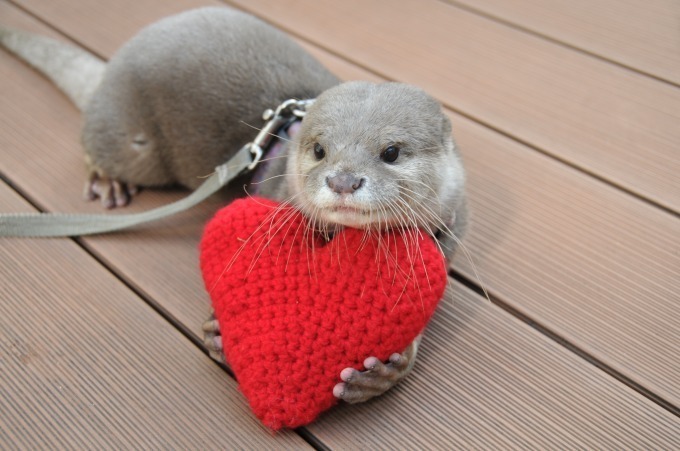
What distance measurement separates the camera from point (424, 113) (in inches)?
50.3

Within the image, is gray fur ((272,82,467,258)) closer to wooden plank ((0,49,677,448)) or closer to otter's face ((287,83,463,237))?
otter's face ((287,83,463,237))

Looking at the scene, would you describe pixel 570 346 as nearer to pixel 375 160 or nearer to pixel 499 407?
pixel 499 407

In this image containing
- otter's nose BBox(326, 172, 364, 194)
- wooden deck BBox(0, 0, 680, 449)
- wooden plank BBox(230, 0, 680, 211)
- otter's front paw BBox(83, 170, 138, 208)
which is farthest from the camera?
wooden plank BBox(230, 0, 680, 211)

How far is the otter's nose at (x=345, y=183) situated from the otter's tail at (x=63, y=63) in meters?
1.28

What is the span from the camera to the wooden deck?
1.34 meters

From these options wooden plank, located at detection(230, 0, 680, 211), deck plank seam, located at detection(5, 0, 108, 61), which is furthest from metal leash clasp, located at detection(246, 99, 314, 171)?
deck plank seam, located at detection(5, 0, 108, 61)

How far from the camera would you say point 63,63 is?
2113 millimetres

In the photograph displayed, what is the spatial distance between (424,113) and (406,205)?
231 millimetres

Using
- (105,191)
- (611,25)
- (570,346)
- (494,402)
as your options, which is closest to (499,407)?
(494,402)

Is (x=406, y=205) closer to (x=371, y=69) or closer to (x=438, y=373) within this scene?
(x=438, y=373)

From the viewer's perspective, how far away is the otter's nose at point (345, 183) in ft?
3.60

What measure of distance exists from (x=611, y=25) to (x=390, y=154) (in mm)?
1710

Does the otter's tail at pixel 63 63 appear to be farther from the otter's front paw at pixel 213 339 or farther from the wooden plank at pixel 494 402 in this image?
the otter's front paw at pixel 213 339

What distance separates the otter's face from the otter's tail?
3.59 feet
